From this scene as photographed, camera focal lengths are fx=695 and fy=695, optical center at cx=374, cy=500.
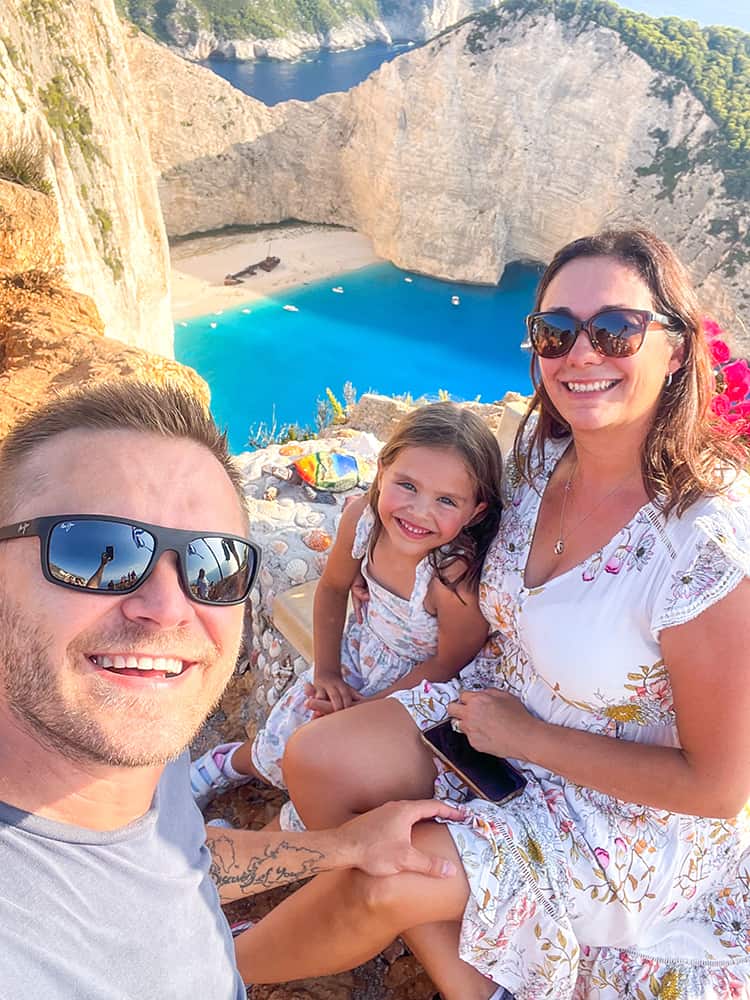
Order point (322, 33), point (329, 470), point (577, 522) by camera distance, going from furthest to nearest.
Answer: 1. point (322, 33)
2. point (329, 470)
3. point (577, 522)

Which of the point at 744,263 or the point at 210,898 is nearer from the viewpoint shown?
the point at 210,898

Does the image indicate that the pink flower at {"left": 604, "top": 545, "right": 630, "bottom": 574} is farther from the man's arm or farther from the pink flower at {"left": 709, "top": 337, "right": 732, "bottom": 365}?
the pink flower at {"left": 709, "top": 337, "right": 732, "bottom": 365}

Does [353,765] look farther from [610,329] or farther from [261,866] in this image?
[610,329]

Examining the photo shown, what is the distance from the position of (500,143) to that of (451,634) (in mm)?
25040

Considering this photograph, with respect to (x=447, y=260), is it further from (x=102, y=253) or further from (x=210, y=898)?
(x=210, y=898)

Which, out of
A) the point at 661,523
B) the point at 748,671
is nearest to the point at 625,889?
the point at 748,671

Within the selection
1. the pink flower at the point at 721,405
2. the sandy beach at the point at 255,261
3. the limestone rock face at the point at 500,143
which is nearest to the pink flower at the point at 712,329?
the pink flower at the point at 721,405

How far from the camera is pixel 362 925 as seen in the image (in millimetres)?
1510

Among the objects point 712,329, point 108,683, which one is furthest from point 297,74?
point 108,683

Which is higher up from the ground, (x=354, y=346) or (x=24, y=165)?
(x=24, y=165)

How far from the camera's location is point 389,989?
6.38ft

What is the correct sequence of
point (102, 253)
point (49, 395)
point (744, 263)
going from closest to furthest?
point (49, 395) < point (102, 253) < point (744, 263)

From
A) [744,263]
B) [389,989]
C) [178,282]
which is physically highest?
[389,989]

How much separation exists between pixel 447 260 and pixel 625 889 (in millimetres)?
23524
